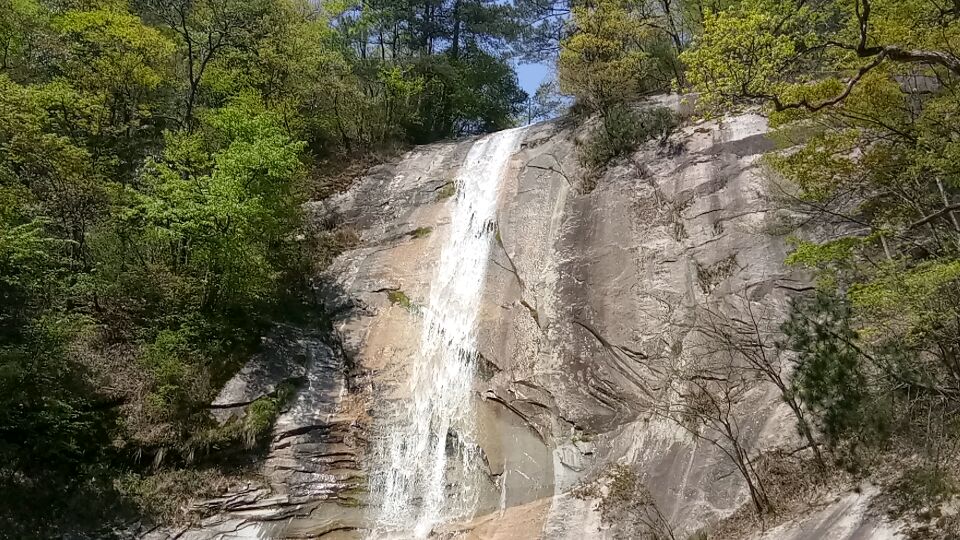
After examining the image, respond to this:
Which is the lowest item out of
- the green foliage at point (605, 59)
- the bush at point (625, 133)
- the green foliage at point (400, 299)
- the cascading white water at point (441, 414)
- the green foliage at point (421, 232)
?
the cascading white water at point (441, 414)

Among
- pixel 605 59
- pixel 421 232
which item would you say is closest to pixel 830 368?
pixel 421 232

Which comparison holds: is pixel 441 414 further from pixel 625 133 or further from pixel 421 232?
pixel 625 133

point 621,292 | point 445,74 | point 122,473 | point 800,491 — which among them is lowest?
point 800,491

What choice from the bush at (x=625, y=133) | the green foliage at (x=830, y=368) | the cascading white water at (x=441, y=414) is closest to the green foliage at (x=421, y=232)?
the cascading white water at (x=441, y=414)

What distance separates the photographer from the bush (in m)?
18.0

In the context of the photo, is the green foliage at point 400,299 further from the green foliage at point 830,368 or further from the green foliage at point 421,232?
the green foliage at point 830,368

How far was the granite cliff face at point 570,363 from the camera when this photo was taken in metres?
10.9

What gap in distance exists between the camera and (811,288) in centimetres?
1201

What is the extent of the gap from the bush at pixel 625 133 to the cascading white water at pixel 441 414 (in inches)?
127

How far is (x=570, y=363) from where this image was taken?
44.4ft

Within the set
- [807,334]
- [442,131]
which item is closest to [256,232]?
[807,334]

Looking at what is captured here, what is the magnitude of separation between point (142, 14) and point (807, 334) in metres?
22.6

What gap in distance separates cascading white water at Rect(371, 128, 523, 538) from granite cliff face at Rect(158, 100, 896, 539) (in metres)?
0.16

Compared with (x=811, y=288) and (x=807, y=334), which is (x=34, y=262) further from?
(x=811, y=288)
